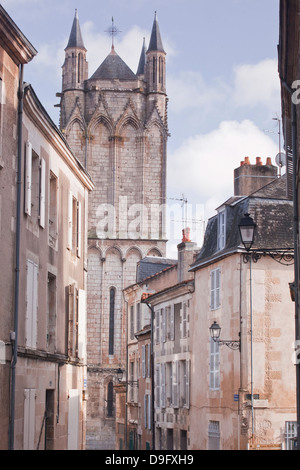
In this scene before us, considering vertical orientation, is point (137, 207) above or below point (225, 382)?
above

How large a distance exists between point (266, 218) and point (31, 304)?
1088 centimetres

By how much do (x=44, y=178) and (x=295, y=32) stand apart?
260 inches

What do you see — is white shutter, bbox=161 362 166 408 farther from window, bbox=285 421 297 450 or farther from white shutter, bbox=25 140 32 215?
white shutter, bbox=25 140 32 215

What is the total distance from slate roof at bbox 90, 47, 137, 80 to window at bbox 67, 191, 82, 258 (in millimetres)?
45581

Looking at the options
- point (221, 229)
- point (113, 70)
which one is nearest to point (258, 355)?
point (221, 229)

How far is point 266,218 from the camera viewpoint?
1088 inches

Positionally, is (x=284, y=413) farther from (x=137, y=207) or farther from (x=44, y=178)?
(x=137, y=207)

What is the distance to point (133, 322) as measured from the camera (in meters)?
44.2

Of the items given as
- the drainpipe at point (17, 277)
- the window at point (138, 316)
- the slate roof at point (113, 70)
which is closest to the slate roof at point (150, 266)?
the window at point (138, 316)

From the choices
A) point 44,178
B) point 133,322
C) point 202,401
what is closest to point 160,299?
point 202,401

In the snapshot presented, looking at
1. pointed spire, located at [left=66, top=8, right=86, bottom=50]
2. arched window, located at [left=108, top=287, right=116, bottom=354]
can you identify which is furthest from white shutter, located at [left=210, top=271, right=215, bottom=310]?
pointed spire, located at [left=66, top=8, right=86, bottom=50]

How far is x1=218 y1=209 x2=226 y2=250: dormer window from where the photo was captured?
28.9 m

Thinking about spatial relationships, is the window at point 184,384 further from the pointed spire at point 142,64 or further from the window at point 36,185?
the pointed spire at point 142,64

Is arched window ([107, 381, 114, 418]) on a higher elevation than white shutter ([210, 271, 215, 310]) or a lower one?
lower
